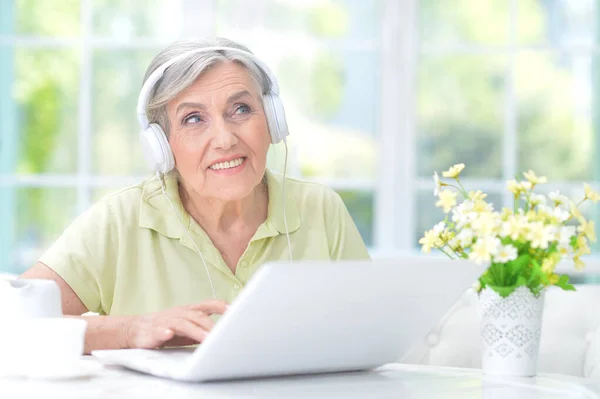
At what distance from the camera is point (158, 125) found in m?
1.97

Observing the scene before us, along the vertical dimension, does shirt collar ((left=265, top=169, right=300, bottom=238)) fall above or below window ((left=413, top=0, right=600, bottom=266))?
below

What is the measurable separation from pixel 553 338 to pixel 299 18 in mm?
2145

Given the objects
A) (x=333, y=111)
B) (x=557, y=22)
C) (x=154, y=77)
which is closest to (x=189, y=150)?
(x=154, y=77)

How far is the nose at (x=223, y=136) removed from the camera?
1.96 metres

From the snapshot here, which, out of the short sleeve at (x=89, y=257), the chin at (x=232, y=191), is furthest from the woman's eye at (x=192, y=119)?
the short sleeve at (x=89, y=257)

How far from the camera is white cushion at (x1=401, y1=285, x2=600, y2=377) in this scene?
203cm

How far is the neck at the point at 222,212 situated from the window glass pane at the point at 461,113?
72.4 inches

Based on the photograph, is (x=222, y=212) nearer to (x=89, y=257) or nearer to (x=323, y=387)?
(x=89, y=257)

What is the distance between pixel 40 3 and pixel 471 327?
2.55 metres

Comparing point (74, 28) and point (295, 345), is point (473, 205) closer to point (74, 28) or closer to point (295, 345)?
point (295, 345)

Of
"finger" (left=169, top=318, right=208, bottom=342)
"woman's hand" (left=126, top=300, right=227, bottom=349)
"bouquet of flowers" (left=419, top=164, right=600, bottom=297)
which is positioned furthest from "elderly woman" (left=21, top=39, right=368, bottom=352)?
"bouquet of flowers" (left=419, top=164, right=600, bottom=297)

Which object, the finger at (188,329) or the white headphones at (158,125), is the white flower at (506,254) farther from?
the white headphones at (158,125)

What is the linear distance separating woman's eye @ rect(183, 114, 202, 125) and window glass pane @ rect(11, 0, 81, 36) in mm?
2072

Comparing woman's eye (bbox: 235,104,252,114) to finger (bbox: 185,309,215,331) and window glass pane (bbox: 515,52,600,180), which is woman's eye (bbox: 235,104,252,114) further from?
window glass pane (bbox: 515,52,600,180)
